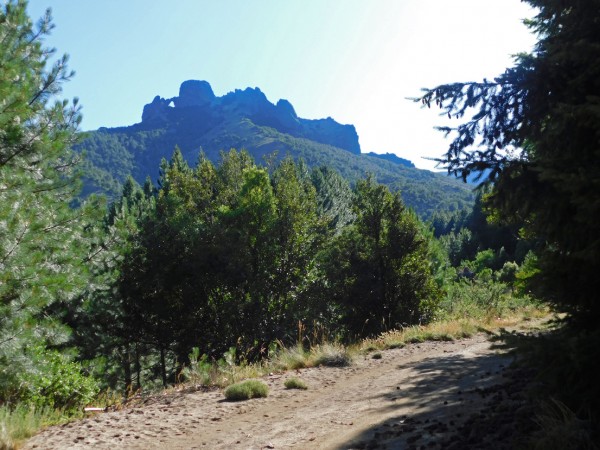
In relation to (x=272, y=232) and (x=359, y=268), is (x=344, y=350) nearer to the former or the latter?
(x=359, y=268)

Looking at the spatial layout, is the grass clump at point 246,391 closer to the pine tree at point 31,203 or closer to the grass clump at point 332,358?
the grass clump at point 332,358

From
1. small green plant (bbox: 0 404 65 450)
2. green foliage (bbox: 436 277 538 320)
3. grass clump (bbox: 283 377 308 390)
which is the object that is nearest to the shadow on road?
grass clump (bbox: 283 377 308 390)

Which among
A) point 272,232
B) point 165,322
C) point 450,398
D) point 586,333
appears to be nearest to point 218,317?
point 165,322

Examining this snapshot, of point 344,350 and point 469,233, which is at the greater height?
point 469,233

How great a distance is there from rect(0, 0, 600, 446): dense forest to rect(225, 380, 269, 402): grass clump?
9.63 ft

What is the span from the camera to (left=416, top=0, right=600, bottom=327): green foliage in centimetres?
369

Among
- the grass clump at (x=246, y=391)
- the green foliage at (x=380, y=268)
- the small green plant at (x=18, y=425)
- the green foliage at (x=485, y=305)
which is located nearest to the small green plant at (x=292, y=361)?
the grass clump at (x=246, y=391)

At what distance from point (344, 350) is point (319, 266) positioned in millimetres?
9410

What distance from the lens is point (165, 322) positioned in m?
17.6

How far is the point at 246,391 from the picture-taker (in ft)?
23.6

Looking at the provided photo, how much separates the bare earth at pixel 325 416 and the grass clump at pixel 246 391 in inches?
5.4

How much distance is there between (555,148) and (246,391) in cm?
523

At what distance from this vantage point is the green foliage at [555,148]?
3688mm

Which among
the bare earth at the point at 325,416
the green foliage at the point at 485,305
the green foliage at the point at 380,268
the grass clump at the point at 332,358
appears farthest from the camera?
the green foliage at the point at 380,268
